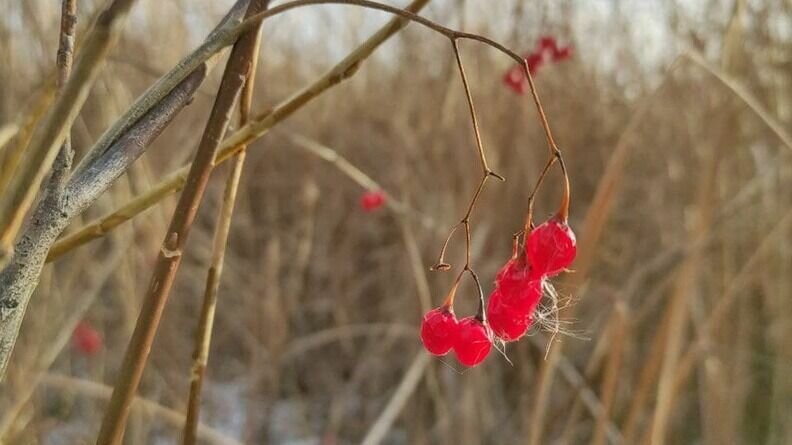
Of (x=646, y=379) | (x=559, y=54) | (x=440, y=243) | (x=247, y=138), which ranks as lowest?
(x=247, y=138)

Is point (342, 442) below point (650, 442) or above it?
above

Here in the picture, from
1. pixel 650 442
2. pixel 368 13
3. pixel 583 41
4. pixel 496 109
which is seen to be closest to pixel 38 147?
pixel 650 442

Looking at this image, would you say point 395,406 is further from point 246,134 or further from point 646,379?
point 246,134

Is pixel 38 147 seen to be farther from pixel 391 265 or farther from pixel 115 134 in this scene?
pixel 391 265

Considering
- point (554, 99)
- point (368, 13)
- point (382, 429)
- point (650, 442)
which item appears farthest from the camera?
point (368, 13)

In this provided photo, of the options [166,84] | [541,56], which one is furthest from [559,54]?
[166,84]

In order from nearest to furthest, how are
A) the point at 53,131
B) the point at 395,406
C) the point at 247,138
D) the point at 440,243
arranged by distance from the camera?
the point at 53,131 → the point at 247,138 → the point at 395,406 → the point at 440,243

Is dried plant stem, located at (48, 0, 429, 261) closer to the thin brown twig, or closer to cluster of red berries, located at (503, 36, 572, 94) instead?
the thin brown twig
